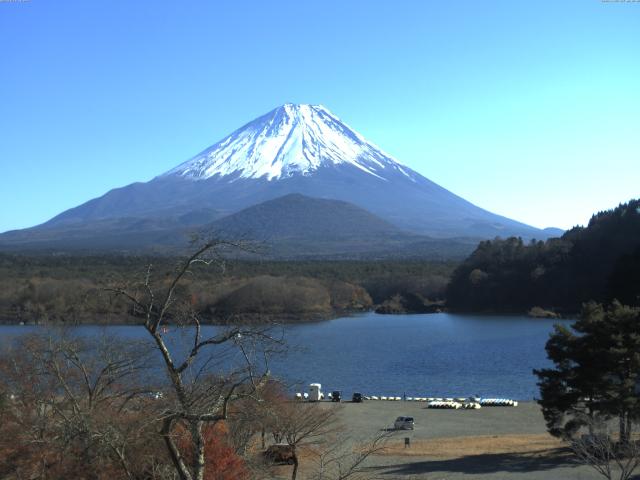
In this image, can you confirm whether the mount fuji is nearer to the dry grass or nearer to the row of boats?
the row of boats

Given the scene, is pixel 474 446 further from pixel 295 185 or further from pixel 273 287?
pixel 295 185

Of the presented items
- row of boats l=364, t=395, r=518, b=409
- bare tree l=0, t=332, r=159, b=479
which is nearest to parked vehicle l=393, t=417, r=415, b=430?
row of boats l=364, t=395, r=518, b=409

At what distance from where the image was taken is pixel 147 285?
181 inches

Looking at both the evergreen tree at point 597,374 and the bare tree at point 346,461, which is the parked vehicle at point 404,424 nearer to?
the bare tree at point 346,461

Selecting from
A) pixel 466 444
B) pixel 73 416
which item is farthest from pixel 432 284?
pixel 73 416

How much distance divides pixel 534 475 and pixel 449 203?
478 ft

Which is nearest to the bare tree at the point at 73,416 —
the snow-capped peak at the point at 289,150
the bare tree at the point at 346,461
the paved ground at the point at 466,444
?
the bare tree at the point at 346,461

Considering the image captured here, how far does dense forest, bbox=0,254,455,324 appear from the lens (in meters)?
43.8

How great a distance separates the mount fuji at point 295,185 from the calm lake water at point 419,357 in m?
80.4

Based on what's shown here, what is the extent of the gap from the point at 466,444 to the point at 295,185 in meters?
130

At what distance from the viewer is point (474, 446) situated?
15016 mm

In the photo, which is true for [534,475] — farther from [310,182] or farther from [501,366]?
[310,182]

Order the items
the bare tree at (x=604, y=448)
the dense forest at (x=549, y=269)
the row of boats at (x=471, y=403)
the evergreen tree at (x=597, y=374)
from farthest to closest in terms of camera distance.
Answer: the dense forest at (x=549, y=269) → the row of boats at (x=471, y=403) → the evergreen tree at (x=597, y=374) → the bare tree at (x=604, y=448)

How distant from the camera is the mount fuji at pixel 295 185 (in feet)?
439
